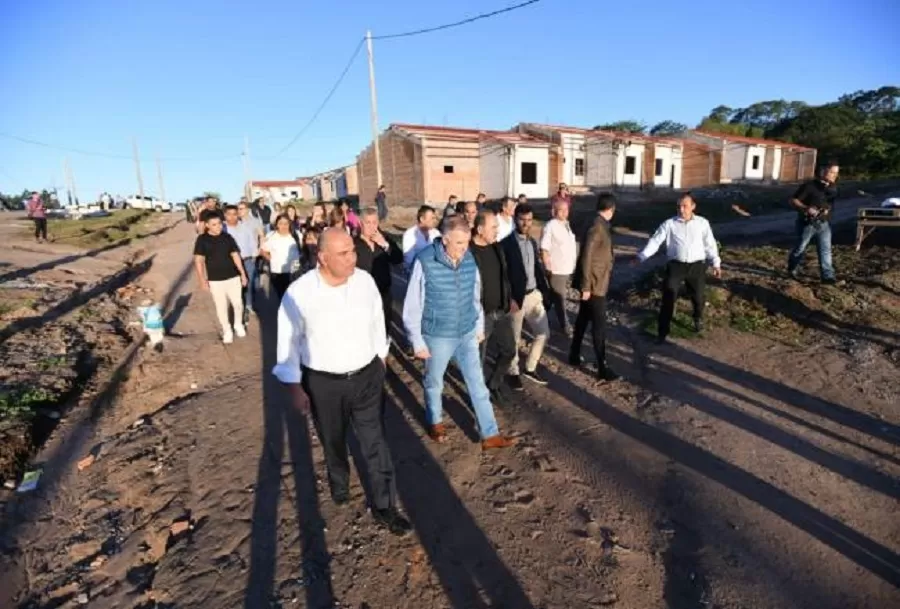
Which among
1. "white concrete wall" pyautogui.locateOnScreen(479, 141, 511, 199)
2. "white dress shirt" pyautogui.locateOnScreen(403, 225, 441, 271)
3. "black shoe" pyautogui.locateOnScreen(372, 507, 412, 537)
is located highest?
"white concrete wall" pyautogui.locateOnScreen(479, 141, 511, 199)

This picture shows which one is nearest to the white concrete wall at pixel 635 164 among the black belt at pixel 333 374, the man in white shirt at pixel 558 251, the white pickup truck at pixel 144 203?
the man in white shirt at pixel 558 251

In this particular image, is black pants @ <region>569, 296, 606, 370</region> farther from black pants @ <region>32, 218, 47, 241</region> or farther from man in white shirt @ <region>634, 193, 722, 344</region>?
black pants @ <region>32, 218, 47, 241</region>

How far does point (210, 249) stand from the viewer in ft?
21.3

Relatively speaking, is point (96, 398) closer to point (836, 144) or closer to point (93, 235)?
point (93, 235)

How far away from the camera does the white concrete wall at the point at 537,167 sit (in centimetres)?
2801

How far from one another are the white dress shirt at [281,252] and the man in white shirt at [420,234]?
2.11 meters

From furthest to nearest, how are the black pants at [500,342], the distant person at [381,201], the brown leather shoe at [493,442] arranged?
the distant person at [381,201]
the black pants at [500,342]
the brown leather shoe at [493,442]

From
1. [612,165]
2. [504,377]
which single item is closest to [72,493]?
[504,377]

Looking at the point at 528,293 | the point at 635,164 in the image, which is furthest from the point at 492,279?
the point at 635,164

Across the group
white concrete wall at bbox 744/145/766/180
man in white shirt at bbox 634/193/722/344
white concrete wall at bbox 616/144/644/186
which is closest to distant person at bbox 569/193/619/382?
man in white shirt at bbox 634/193/722/344

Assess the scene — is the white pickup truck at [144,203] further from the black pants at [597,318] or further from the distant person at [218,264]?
the black pants at [597,318]

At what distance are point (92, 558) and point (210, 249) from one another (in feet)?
13.5

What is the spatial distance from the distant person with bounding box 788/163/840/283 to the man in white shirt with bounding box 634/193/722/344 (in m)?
2.24

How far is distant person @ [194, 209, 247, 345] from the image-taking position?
21.2ft
